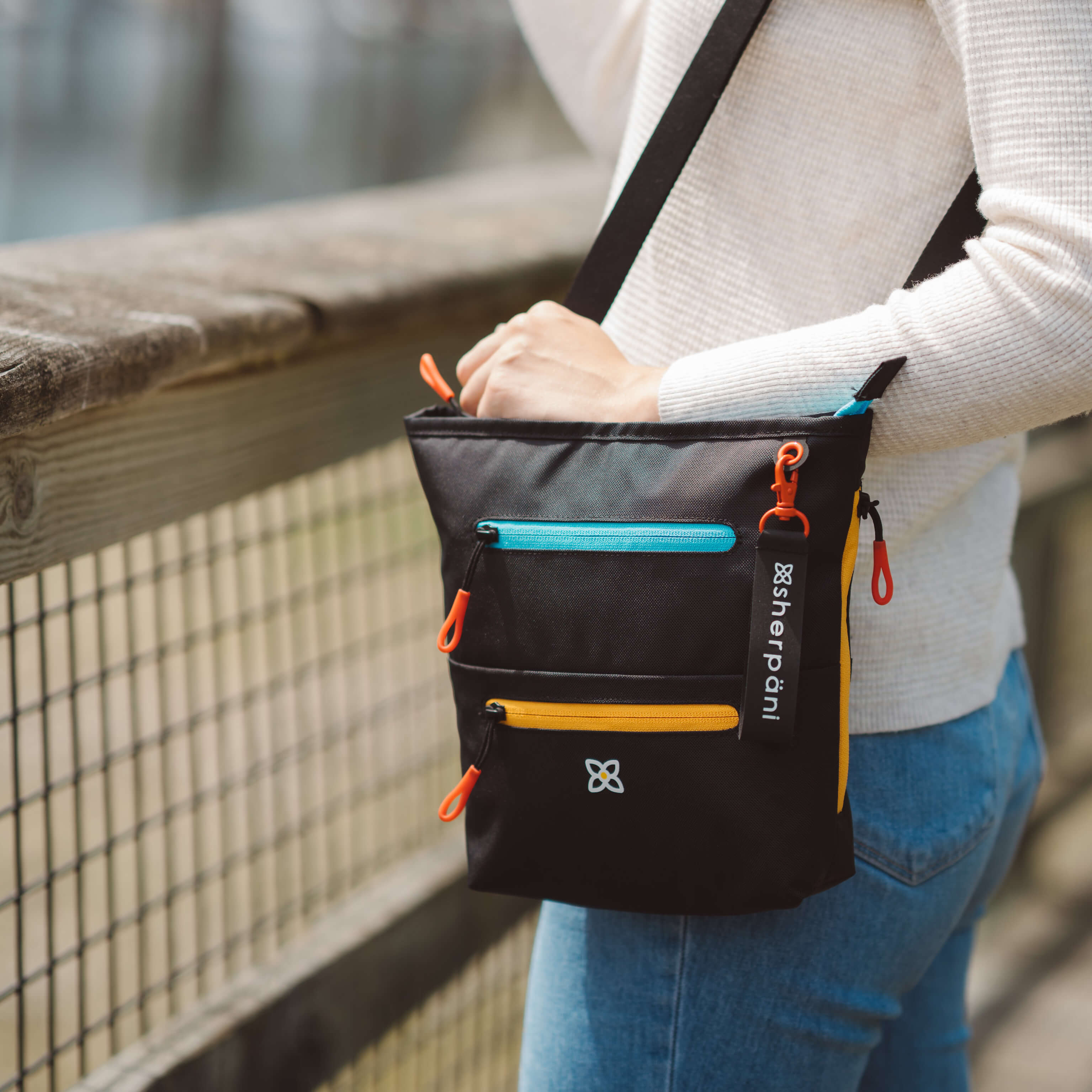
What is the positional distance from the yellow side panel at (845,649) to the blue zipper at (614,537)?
86 millimetres

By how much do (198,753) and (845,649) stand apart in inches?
52.0

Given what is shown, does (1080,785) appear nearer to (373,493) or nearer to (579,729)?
(373,493)

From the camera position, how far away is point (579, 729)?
0.86 m

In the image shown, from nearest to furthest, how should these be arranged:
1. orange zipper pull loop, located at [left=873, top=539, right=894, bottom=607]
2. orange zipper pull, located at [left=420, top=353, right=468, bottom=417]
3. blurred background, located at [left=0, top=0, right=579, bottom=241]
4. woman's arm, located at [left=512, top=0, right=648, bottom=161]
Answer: orange zipper pull loop, located at [left=873, top=539, right=894, bottom=607], orange zipper pull, located at [left=420, top=353, right=468, bottom=417], woman's arm, located at [left=512, top=0, right=648, bottom=161], blurred background, located at [left=0, top=0, right=579, bottom=241]

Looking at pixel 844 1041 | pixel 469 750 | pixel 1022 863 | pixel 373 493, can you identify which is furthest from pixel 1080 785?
pixel 469 750

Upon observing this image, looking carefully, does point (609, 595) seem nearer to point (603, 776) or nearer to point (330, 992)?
point (603, 776)

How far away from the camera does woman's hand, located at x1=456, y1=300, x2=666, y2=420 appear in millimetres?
904

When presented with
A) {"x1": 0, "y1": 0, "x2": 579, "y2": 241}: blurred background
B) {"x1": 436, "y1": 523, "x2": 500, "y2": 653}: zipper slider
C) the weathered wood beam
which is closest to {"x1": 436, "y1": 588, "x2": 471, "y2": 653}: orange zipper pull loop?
{"x1": 436, "y1": 523, "x2": 500, "y2": 653}: zipper slider

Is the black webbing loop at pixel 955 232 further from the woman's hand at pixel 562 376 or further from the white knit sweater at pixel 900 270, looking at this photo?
the woman's hand at pixel 562 376

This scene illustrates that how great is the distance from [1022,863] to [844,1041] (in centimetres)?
235

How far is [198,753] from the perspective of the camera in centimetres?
193

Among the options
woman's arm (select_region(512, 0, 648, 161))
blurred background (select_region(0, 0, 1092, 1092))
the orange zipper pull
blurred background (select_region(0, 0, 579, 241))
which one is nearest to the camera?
the orange zipper pull

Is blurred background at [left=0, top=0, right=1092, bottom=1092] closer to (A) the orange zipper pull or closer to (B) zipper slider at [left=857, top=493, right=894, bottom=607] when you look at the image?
(A) the orange zipper pull

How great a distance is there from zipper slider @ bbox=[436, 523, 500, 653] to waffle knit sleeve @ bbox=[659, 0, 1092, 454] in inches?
6.0
